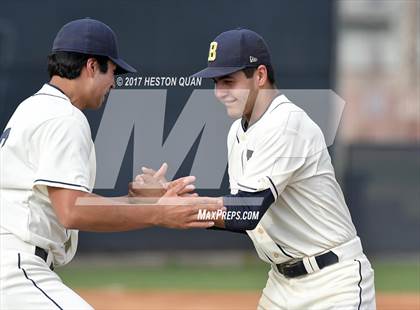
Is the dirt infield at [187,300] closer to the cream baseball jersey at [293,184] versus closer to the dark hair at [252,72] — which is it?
the cream baseball jersey at [293,184]

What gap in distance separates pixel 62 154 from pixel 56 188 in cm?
15

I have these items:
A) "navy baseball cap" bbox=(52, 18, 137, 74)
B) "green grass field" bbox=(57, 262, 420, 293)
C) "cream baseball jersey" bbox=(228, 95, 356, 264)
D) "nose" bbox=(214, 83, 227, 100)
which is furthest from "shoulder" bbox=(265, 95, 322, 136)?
"green grass field" bbox=(57, 262, 420, 293)

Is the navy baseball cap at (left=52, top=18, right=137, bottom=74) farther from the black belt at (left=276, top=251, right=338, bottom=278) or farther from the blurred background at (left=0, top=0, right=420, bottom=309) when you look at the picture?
the blurred background at (left=0, top=0, right=420, bottom=309)

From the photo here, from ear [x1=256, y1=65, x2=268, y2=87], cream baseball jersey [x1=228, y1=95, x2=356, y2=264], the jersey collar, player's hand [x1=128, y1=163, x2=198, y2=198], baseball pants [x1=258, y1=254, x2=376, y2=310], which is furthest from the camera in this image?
player's hand [x1=128, y1=163, x2=198, y2=198]

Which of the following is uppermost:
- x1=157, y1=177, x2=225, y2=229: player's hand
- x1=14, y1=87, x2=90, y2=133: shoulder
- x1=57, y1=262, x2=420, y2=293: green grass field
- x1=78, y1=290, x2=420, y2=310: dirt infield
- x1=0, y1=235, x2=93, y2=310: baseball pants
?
x1=14, y1=87, x2=90, y2=133: shoulder

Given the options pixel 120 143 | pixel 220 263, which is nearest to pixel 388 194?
pixel 220 263

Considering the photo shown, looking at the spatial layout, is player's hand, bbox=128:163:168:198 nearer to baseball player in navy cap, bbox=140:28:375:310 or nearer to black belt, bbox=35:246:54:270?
baseball player in navy cap, bbox=140:28:375:310

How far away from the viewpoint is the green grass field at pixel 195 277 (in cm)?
1176

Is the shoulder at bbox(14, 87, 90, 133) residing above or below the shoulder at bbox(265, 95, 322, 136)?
above

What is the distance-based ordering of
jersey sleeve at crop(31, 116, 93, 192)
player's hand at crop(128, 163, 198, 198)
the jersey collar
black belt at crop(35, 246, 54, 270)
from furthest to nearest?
player's hand at crop(128, 163, 198, 198), the jersey collar, black belt at crop(35, 246, 54, 270), jersey sleeve at crop(31, 116, 93, 192)

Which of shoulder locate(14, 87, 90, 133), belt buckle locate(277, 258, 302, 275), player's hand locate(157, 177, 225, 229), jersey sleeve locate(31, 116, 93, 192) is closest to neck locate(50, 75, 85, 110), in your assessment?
shoulder locate(14, 87, 90, 133)

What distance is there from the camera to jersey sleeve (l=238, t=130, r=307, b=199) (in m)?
4.45

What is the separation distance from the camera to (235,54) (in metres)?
4.63

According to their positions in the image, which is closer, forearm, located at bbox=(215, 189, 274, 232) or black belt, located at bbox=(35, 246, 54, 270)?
black belt, located at bbox=(35, 246, 54, 270)
